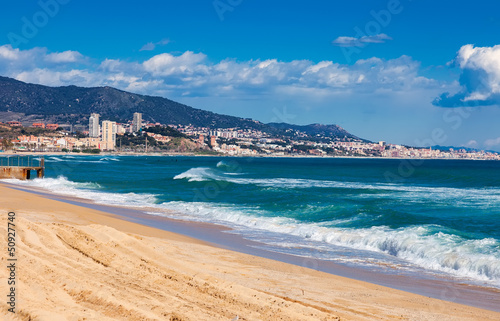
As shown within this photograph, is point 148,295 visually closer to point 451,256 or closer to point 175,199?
point 451,256

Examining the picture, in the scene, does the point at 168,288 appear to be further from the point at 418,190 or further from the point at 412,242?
the point at 418,190

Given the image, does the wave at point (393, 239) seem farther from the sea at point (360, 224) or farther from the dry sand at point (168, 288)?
the dry sand at point (168, 288)

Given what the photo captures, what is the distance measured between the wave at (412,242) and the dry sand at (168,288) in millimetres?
3947

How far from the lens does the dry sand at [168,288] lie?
6914 mm

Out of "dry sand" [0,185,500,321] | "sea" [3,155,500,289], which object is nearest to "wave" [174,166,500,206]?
"sea" [3,155,500,289]

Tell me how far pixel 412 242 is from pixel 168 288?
10116 mm

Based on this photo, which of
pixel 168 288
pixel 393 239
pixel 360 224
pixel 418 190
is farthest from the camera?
pixel 418 190

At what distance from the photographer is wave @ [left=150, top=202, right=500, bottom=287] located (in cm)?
1326

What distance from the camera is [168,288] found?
326 inches

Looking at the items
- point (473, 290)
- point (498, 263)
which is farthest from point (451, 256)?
point (473, 290)

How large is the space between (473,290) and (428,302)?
2.17 m

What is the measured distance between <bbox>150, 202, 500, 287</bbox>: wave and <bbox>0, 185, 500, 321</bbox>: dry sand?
395cm

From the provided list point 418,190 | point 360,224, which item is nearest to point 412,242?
point 360,224

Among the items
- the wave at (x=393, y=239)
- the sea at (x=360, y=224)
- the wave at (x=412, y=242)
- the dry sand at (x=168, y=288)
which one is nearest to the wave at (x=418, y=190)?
the sea at (x=360, y=224)
